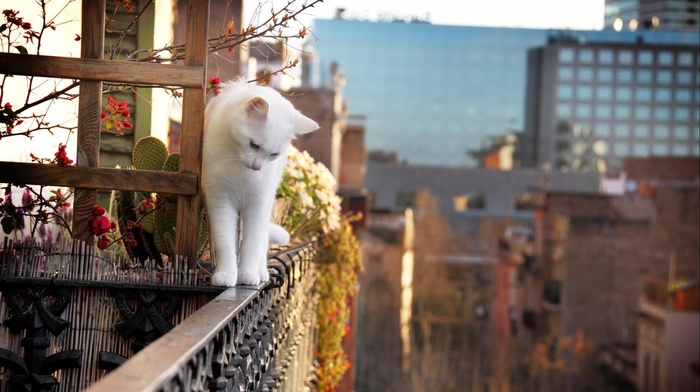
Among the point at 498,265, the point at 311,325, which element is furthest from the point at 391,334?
the point at 311,325

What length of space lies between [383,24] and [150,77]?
2218 inches

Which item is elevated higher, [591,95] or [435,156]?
[591,95]

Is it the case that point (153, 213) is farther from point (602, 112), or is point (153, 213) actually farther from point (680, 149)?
point (602, 112)

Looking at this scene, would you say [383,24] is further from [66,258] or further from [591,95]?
[66,258]

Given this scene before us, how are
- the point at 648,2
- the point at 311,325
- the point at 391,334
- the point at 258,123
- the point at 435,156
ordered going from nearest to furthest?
the point at 258,123 → the point at 311,325 → the point at 391,334 → the point at 648,2 → the point at 435,156

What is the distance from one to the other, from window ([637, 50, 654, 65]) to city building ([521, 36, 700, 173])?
50 millimetres

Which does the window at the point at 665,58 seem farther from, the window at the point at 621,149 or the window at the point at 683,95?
the window at the point at 621,149

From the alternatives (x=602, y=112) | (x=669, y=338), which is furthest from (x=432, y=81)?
(x=669, y=338)

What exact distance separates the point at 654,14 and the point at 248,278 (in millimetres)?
39919

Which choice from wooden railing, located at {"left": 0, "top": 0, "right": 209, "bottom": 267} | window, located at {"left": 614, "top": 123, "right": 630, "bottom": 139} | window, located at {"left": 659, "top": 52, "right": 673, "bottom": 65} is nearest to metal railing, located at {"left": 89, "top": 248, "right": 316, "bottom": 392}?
wooden railing, located at {"left": 0, "top": 0, "right": 209, "bottom": 267}

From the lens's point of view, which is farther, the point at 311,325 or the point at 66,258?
the point at 311,325

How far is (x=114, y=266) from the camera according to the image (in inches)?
132

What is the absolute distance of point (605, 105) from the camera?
60.0 meters

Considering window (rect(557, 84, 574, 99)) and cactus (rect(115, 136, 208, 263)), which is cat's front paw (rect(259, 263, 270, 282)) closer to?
cactus (rect(115, 136, 208, 263))
